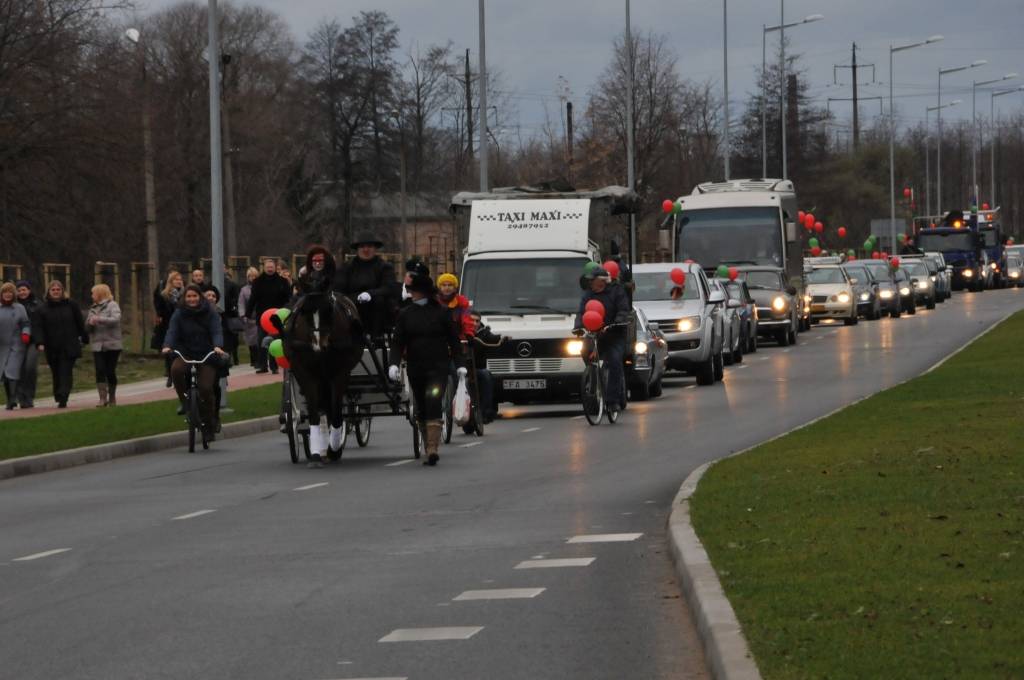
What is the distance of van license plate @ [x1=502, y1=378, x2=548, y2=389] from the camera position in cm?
2575

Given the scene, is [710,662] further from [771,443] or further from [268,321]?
[268,321]

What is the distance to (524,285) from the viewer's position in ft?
88.2

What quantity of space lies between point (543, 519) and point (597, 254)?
46.1 ft

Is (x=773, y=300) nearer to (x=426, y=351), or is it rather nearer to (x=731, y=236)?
(x=731, y=236)

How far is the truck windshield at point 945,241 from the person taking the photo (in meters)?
89.1

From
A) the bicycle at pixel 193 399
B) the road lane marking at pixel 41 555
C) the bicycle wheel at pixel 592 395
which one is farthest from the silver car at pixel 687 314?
the road lane marking at pixel 41 555

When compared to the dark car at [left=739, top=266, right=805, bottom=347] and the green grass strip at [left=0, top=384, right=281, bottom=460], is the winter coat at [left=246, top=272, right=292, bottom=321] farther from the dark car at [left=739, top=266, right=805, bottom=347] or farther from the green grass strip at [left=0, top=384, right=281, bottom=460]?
the dark car at [left=739, top=266, right=805, bottom=347]

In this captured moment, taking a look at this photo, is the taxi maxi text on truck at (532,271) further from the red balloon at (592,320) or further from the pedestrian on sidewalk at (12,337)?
the pedestrian on sidewalk at (12,337)

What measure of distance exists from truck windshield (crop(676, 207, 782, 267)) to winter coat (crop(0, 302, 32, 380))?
2153 centimetres

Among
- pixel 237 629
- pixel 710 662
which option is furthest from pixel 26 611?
pixel 710 662

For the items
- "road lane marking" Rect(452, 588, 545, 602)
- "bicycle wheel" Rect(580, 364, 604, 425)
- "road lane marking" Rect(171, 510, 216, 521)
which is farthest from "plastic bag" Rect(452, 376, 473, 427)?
"road lane marking" Rect(452, 588, 545, 602)

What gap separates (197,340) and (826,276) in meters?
36.7

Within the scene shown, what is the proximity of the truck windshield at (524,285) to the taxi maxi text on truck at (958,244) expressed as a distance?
62751mm

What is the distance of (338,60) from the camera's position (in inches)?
3661
